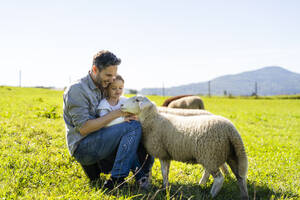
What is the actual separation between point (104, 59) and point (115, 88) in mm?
674

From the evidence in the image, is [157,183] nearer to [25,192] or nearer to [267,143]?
[25,192]

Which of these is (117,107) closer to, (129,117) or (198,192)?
(129,117)

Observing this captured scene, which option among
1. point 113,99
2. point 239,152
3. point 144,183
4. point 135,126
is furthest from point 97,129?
point 239,152

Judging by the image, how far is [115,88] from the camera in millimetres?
3820

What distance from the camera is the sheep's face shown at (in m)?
3.75

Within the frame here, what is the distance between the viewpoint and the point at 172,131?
3643 mm

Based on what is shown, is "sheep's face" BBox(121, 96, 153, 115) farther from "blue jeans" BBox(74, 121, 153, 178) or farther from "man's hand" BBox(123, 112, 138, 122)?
"blue jeans" BBox(74, 121, 153, 178)

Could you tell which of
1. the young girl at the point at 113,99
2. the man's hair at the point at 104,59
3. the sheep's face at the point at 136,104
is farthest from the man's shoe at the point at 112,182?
the man's hair at the point at 104,59

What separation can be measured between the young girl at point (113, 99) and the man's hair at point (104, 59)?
0.51 meters

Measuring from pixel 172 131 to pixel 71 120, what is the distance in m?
1.41

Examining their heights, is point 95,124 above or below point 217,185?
above

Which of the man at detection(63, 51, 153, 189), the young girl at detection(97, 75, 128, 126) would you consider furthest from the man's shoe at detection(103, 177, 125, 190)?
the young girl at detection(97, 75, 128, 126)

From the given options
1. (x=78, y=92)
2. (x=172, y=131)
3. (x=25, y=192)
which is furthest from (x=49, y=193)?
(x=172, y=131)

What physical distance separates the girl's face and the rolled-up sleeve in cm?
62
